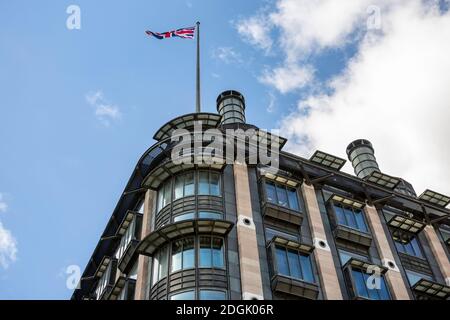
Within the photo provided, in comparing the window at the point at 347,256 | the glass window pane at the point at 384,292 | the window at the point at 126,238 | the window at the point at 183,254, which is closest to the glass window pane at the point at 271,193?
the window at the point at 347,256

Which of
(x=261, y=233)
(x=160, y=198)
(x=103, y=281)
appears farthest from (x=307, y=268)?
(x=103, y=281)

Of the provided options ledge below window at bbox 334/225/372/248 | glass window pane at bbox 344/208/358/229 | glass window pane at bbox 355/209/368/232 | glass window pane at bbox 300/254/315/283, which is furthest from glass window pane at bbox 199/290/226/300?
glass window pane at bbox 355/209/368/232

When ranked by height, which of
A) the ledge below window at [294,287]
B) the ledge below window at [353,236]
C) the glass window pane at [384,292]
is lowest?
the ledge below window at [294,287]

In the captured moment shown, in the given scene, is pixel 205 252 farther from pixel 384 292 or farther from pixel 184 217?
pixel 384 292

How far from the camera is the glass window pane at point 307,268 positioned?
3222cm

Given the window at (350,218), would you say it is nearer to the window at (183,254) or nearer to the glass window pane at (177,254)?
the window at (183,254)

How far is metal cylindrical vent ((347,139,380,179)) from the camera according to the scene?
54719mm

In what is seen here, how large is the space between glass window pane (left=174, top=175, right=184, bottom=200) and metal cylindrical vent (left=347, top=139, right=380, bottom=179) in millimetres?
23498

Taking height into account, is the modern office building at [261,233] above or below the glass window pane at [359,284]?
above

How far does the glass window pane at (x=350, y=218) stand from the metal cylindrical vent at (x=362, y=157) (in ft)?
52.5

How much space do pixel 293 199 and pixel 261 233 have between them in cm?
477

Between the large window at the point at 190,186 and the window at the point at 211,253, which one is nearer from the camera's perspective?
the window at the point at 211,253

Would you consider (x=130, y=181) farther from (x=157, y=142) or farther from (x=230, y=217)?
(x=230, y=217)
